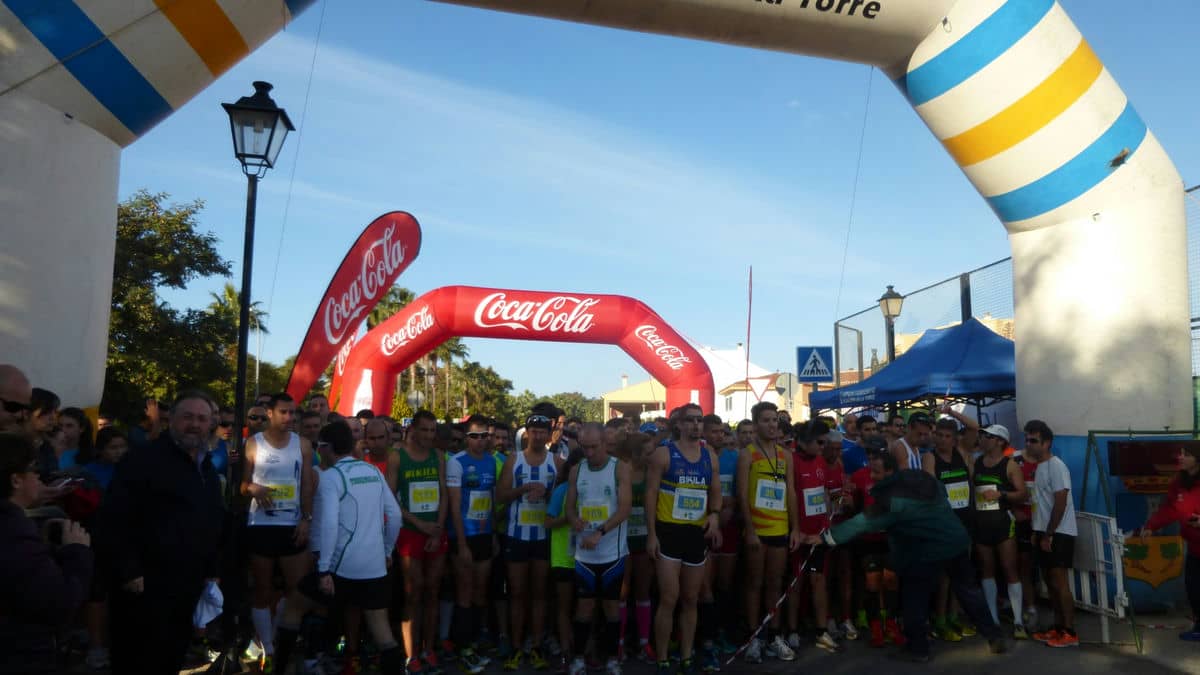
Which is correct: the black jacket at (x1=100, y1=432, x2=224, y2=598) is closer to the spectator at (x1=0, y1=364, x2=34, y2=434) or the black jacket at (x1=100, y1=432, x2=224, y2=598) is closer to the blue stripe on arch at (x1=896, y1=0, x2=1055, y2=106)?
the spectator at (x1=0, y1=364, x2=34, y2=434)

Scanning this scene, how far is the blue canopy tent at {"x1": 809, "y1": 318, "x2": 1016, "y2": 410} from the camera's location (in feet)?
31.6

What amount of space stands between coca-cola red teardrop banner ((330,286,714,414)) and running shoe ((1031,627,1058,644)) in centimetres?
929

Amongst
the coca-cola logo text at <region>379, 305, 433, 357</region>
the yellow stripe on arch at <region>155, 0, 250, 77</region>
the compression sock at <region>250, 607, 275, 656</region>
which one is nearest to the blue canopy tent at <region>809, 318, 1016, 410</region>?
the compression sock at <region>250, 607, 275, 656</region>

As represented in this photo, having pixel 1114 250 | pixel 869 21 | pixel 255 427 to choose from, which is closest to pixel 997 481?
pixel 1114 250

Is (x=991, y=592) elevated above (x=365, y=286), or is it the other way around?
(x=365, y=286)

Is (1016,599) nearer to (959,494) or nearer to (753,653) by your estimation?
(959,494)

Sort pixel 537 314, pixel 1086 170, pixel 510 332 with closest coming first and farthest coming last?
pixel 1086 170 → pixel 537 314 → pixel 510 332

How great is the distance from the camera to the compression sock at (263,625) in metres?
5.59

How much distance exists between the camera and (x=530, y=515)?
614 cm

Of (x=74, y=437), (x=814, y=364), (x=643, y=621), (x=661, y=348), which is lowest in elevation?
(x=643, y=621)

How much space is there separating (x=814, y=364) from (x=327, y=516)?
10.4m

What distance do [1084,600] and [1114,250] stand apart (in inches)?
118

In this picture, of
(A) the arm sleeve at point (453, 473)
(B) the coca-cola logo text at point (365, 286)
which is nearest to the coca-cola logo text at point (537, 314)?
(B) the coca-cola logo text at point (365, 286)

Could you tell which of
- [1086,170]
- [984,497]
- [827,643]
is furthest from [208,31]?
[1086,170]
